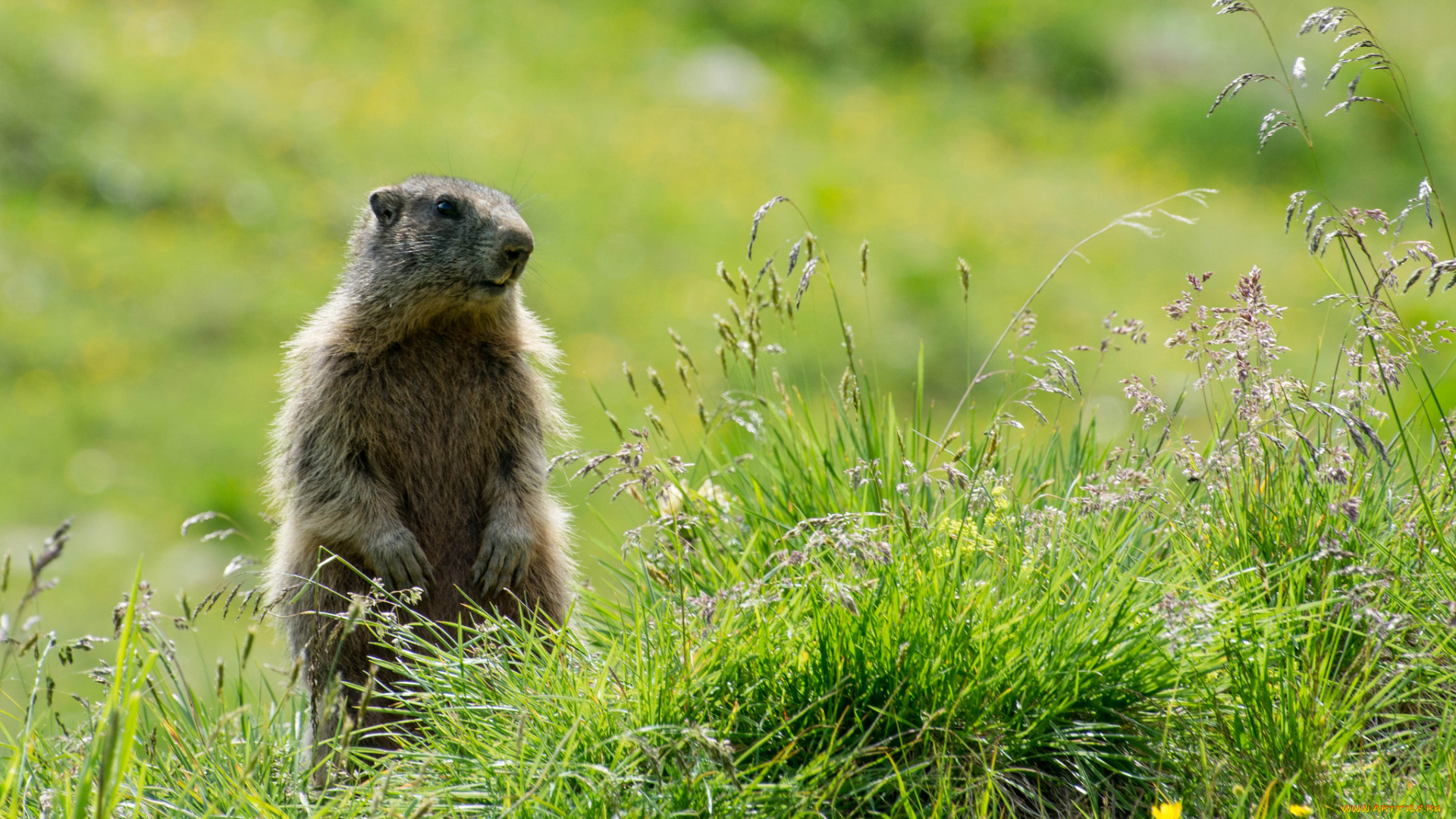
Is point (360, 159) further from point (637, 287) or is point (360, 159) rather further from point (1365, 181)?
point (1365, 181)

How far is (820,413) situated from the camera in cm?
657

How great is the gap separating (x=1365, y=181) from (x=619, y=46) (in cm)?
832

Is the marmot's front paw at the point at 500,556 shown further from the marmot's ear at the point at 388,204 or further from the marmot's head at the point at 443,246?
the marmot's ear at the point at 388,204

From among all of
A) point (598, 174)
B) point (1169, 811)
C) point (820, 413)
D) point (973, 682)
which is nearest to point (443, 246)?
point (973, 682)

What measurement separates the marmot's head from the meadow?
0.60m

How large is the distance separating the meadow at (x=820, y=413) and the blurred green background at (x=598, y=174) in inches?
2.2

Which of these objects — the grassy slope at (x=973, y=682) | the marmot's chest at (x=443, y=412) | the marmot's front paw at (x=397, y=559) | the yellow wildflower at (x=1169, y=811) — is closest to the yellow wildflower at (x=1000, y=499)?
the grassy slope at (x=973, y=682)

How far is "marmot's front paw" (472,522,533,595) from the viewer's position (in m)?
3.73

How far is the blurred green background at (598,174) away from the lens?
945 cm

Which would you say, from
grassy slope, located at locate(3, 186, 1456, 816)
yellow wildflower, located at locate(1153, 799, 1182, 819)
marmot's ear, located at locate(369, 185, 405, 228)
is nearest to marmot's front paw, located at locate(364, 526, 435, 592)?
grassy slope, located at locate(3, 186, 1456, 816)

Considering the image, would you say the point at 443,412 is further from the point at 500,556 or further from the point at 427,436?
the point at 500,556

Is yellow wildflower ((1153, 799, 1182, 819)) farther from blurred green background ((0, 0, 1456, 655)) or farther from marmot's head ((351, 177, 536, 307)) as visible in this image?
blurred green background ((0, 0, 1456, 655))

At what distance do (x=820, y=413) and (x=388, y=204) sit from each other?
9.75 ft

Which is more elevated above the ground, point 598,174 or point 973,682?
point 598,174
